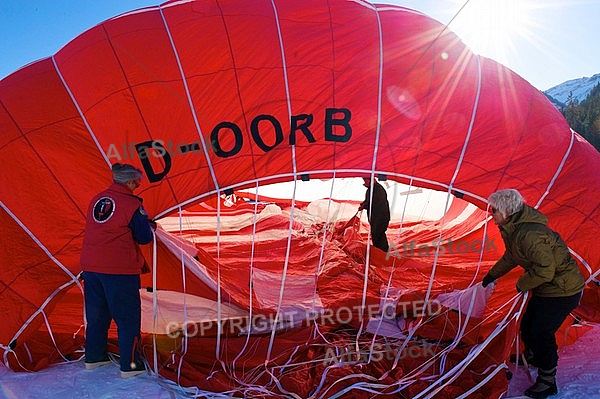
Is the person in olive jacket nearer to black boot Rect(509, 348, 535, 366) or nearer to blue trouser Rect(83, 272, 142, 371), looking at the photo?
black boot Rect(509, 348, 535, 366)

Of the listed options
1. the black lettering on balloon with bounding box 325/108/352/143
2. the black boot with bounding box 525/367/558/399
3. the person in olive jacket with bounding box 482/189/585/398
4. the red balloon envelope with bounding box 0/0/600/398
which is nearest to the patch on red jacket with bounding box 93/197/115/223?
the red balloon envelope with bounding box 0/0/600/398

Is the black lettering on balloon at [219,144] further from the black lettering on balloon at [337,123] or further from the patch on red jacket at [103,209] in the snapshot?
the patch on red jacket at [103,209]

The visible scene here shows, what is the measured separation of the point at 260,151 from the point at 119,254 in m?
1.15

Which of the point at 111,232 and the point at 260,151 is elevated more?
the point at 260,151

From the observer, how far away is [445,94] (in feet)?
11.4

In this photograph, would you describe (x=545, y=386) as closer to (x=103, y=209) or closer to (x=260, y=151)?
(x=260, y=151)

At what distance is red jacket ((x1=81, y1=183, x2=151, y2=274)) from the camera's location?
2635mm

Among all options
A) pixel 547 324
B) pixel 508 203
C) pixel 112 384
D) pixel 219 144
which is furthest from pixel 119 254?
pixel 547 324

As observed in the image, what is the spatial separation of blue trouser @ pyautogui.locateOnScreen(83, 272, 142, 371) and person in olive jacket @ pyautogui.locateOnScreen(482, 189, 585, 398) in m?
2.04

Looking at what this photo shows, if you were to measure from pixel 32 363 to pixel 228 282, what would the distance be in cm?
140

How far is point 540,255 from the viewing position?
2.46 metres

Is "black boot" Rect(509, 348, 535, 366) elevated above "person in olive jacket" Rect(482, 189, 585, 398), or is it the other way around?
"person in olive jacket" Rect(482, 189, 585, 398)

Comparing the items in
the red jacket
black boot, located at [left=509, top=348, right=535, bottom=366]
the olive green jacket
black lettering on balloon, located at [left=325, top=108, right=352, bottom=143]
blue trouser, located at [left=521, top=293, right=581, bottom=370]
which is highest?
black lettering on balloon, located at [left=325, top=108, right=352, bottom=143]

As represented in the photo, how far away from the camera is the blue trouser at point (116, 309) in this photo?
2.69 metres
